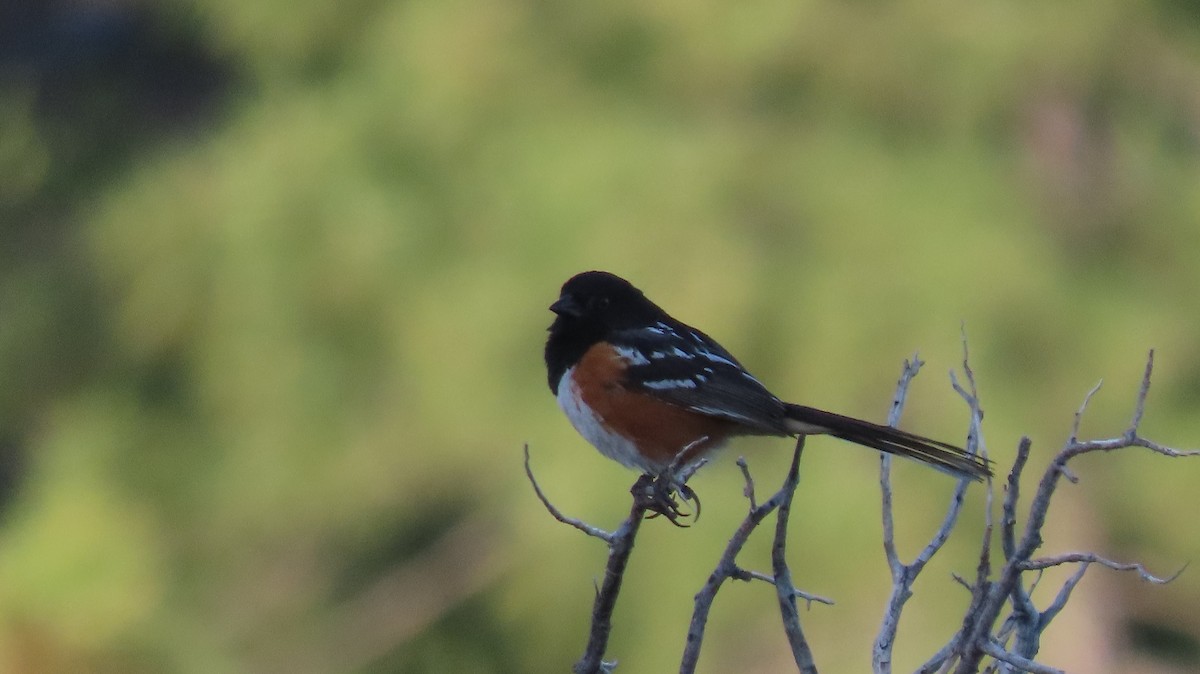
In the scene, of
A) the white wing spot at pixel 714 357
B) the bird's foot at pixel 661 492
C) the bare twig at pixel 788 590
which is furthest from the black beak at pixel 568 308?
the bare twig at pixel 788 590

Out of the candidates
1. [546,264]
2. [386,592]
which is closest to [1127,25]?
[546,264]

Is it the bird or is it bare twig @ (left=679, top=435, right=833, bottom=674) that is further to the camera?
the bird

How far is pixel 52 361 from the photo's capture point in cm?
482

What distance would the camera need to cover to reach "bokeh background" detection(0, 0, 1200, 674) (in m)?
3.53

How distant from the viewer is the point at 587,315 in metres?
2.51

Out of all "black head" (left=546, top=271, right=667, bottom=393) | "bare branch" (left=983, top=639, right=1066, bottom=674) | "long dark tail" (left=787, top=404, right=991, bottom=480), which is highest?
"black head" (left=546, top=271, right=667, bottom=393)

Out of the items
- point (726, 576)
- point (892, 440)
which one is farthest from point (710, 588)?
point (892, 440)

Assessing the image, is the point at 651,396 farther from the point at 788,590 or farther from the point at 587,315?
the point at 788,590

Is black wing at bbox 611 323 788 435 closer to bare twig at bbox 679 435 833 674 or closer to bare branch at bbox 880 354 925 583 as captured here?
bare branch at bbox 880 354 925 583

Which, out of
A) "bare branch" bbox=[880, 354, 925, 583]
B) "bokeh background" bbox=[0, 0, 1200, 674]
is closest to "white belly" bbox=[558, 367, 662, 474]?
"bare branch" bbox=[880, 354, 925, 583]

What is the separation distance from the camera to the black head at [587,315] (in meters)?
2.46

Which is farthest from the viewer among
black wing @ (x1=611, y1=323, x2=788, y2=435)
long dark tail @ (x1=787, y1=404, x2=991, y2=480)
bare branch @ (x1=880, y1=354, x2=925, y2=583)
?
black wing @ (x1=611, y1=323, x2=788, y2=435)

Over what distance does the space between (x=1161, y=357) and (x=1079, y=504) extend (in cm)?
48

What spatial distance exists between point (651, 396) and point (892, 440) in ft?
1.50
